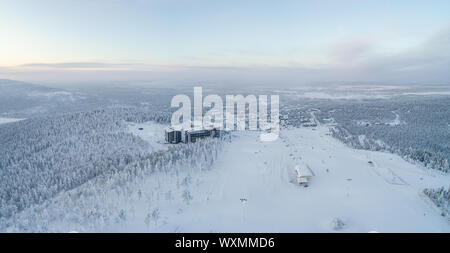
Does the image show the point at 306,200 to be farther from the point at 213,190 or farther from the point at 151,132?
the point at 151,132

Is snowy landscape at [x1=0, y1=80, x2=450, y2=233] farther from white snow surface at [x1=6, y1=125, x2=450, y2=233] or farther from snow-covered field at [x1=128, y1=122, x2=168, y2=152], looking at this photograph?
snow-covered field at [x1=128, y1=122, x2=168, y2=152]

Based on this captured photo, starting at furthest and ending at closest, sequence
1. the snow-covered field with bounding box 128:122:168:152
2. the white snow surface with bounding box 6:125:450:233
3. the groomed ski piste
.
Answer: the snow-covered field with bounding box 128:122:168:152 < the white snow surface with bounding box 6:125:450:233 < the groomed ski piste

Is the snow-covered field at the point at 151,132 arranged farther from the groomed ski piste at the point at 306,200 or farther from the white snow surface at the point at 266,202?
the white snow surface at the point at 266,202

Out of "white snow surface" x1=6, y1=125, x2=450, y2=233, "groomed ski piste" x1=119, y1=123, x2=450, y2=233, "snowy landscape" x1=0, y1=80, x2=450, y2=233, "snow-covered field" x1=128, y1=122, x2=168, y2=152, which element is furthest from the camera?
"snow-covered field" x1=128, y1=122, x2=168, y2=152

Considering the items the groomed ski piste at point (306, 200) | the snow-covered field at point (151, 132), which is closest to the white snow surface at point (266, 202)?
the groomed ski piste at point (306, 200)

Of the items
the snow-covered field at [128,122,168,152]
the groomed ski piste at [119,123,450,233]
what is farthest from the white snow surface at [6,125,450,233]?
the snow-covered field at [128,122,168,152]

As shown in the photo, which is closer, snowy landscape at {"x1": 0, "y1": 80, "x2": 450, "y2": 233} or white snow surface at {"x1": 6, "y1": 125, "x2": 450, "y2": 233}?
white snow surface at {"x1": 6, "y1": 125, "x2": 450, "y2": 233}

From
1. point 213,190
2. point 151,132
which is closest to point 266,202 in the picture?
point 213,190
